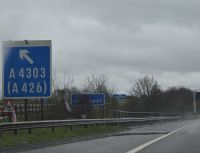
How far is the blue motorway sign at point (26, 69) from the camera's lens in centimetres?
1861

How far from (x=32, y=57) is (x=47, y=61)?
0.55 meters

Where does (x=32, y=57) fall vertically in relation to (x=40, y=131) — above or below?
above

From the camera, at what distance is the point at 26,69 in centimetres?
1873

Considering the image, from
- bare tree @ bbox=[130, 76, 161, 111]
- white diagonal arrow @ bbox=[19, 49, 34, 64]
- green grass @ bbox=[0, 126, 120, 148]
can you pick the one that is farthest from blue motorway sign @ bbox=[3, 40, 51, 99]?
bare tree @ bbox=[130, 76, 161, 111]

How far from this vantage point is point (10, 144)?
17.8 m

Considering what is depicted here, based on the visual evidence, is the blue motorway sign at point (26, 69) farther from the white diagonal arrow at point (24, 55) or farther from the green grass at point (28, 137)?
the green grass at point (28, 137)

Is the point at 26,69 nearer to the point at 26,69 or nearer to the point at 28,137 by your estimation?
the point at 26,69

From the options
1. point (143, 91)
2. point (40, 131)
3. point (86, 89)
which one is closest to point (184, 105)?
point (143, 91)

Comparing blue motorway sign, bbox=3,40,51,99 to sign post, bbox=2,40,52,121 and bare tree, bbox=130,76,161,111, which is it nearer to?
sign post, bbox=2,40,52,121

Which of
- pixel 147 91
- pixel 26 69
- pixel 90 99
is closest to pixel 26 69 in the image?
pixel 26 69

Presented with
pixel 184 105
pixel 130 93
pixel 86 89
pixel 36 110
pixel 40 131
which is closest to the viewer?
pixel 40 131

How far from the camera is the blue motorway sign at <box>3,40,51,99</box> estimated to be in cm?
1861

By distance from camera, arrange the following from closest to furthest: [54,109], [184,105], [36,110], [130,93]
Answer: [36,110] < [54,109] < [130,93] < [184,105]

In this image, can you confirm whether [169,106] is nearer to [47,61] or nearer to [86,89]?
[86,89]
